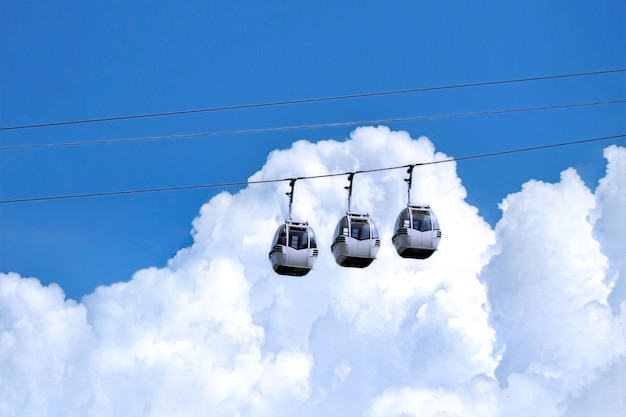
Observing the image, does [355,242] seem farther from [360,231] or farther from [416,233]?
[416,233]

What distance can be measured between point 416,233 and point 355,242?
8.54ft

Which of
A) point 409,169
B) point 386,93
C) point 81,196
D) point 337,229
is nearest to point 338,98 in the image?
point 386,93

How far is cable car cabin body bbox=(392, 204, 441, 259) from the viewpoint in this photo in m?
33.2

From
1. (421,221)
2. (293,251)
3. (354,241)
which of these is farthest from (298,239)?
(421,221)

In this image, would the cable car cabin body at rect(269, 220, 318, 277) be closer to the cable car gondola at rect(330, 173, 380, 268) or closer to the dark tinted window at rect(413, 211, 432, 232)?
the cable car gondola at rect(330, 173, 380, 268)

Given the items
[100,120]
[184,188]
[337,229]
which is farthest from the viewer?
[337,229]

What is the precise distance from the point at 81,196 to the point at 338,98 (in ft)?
36.6

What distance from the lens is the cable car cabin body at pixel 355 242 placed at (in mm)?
32938

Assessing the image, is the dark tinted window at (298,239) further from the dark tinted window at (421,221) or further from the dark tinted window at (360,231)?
the dark tinted window at (421,221)

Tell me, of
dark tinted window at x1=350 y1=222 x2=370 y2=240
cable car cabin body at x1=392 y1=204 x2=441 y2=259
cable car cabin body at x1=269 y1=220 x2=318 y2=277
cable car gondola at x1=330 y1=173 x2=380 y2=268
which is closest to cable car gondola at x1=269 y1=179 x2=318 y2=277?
cable car cabin body at x1=269 y1=220 x2=318 y2=277

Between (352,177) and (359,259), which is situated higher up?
(352,177)

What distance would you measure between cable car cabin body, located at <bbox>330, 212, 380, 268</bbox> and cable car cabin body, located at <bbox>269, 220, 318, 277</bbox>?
1.09 m

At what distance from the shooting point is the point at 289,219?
113ft

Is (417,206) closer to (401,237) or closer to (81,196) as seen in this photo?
(401,237)
